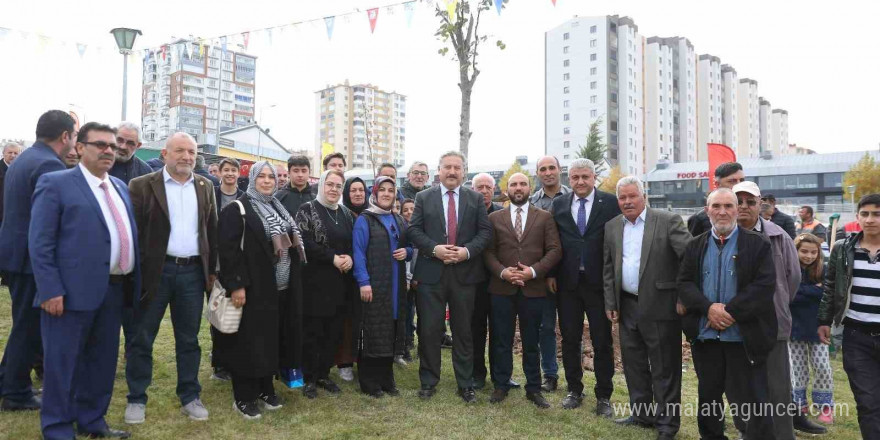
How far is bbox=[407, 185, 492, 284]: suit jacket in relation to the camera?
5117mm

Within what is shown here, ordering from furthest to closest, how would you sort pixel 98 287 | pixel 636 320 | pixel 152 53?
pixel 152 53, pixel 636 320, pixel 98 287

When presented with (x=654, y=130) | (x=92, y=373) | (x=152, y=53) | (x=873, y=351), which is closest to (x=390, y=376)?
(x=92, y=373)

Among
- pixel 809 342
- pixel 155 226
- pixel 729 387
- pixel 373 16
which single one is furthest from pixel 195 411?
pixel 373 16

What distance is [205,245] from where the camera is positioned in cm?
426

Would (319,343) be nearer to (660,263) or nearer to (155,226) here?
(155,226)

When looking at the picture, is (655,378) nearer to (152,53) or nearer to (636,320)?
(636,320)

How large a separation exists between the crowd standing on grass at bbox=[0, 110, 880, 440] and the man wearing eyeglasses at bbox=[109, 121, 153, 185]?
0.8 inches

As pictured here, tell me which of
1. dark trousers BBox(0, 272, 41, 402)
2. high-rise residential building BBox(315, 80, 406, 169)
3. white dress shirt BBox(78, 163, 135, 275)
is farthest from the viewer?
high-rise residential building BBox(315, 80, 406, 169)

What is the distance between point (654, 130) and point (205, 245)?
255 feet

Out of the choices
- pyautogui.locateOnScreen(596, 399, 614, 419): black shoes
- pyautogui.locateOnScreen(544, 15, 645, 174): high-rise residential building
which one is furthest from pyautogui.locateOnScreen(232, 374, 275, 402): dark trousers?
pyautogui.locateOnScreen(544, 15, 645, 174): high-rise residential building

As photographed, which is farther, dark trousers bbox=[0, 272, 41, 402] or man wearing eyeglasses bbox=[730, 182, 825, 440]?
dark trousers bbox=[0, 272, 41, 402]

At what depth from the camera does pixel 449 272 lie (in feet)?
16.8

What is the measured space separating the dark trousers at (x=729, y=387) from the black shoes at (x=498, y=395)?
65.9 inches

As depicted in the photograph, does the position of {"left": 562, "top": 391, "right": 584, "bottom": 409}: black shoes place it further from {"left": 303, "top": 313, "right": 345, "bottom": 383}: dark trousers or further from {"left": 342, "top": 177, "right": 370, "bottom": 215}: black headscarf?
{"left": 342, "top": 177, "right": 370, "bottom": 215}: black headscarf
